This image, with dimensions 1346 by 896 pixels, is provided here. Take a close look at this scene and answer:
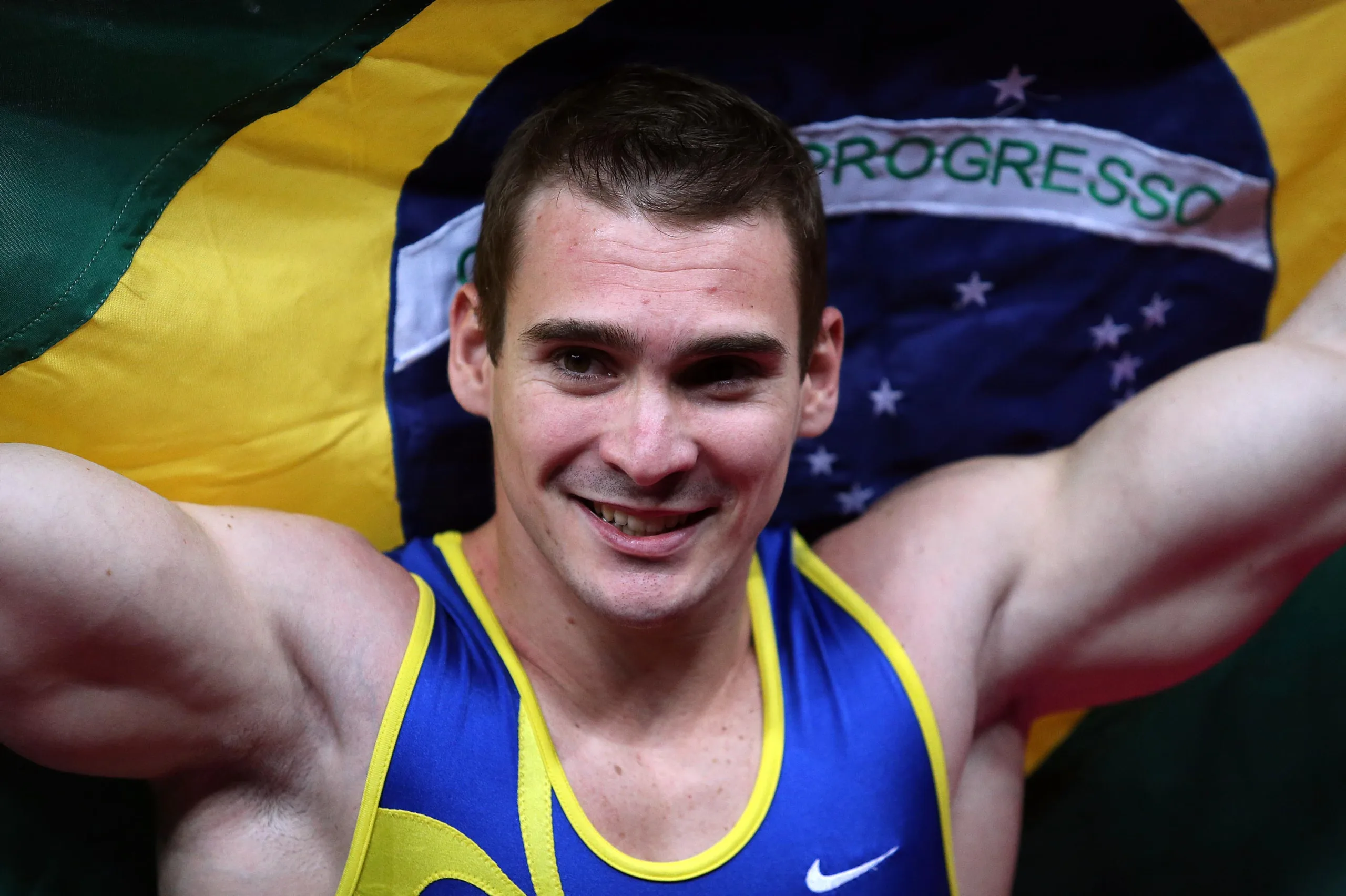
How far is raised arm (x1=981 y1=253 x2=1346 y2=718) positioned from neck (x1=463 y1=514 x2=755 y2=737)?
358 millimetres

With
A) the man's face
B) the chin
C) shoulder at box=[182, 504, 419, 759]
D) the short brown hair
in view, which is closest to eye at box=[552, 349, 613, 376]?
the man's face

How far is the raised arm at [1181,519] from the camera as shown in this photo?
5.15 feet

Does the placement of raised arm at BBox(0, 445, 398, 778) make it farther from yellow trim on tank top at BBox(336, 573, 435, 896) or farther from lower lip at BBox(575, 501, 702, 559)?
lower lip at BBox(575, 501, 702, 559)

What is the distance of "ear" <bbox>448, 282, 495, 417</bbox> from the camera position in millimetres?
1625

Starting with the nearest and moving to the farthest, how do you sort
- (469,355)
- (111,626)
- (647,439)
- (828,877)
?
(111,626) < (647,439) < (828,877) < (469,355)

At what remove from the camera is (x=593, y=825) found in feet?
4.87

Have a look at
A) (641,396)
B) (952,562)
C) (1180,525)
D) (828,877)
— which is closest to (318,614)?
(641,396)

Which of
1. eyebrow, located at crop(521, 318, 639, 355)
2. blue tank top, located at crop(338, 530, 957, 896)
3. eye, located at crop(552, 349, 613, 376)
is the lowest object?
blue tank top, located at crop(338, 530, 957, 896)

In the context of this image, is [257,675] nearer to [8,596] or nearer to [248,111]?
[8,596]

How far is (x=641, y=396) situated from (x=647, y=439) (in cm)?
5

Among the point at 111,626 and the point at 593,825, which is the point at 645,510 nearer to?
the point at 593,825

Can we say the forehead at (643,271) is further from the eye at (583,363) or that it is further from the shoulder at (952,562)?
the shoulder at (952,562)

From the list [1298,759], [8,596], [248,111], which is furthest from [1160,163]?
[8,596]

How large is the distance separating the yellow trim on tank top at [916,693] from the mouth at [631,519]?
316 millimetres
